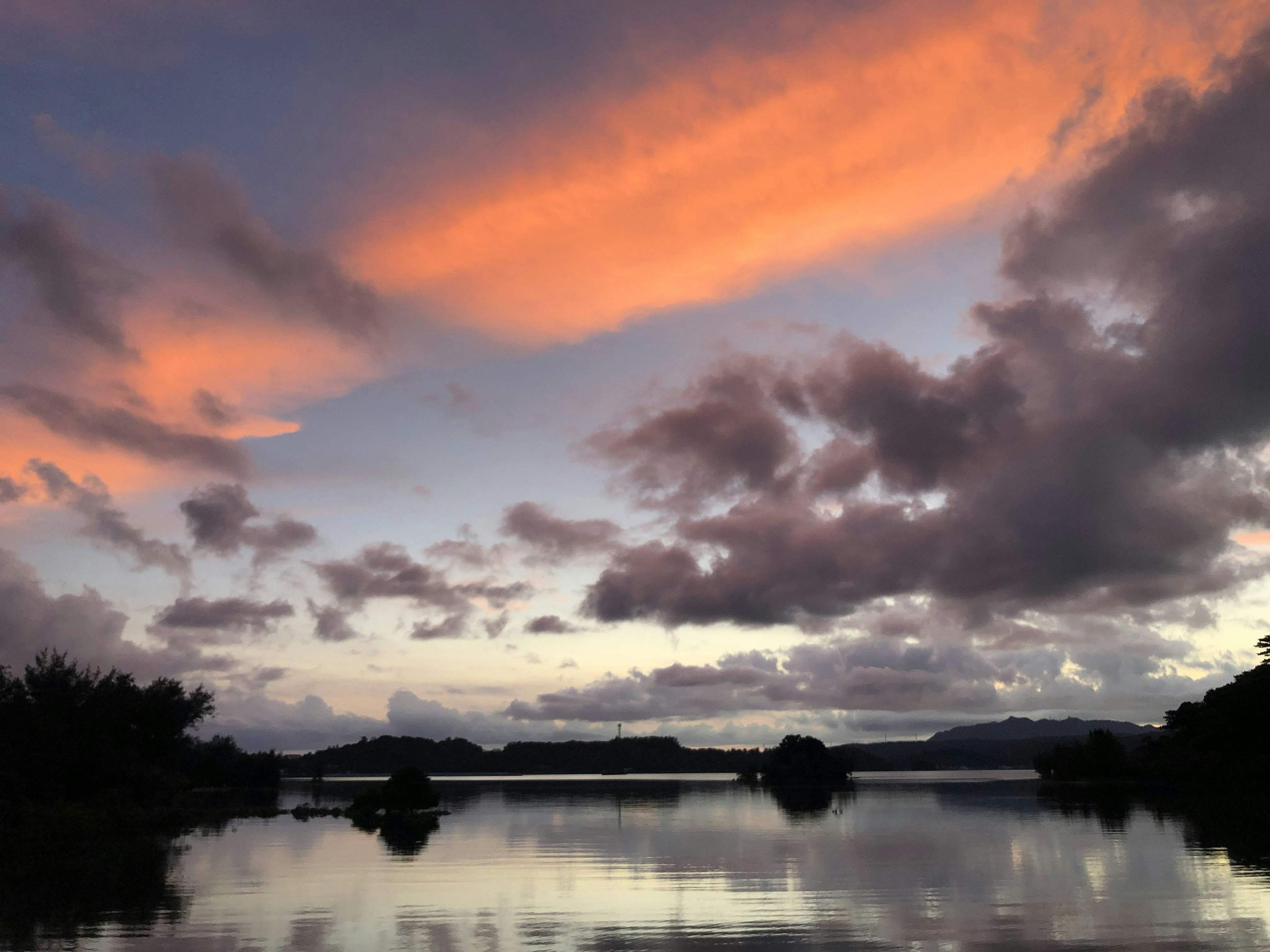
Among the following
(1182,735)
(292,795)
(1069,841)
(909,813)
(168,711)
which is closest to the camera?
(1069,841)

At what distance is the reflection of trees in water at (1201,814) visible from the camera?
61.0 meters

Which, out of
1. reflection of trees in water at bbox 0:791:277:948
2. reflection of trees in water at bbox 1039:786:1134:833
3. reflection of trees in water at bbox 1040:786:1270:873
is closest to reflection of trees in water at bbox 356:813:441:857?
reflection of trees in water at bbox 0:791:277:948

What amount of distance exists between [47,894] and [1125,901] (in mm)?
50331

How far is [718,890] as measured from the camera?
46.7 m

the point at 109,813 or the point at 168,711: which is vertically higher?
the point at 168,711

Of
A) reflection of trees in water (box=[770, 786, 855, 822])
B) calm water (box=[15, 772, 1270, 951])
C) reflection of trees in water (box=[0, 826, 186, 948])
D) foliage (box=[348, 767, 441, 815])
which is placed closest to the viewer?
calm water (box=[15, 772, 1270, 951])

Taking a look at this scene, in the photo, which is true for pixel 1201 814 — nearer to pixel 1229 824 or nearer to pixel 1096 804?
pixel 1229 824

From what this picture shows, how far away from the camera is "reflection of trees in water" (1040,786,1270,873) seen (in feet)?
200

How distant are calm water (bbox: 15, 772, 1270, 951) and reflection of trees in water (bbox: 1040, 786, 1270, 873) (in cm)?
92

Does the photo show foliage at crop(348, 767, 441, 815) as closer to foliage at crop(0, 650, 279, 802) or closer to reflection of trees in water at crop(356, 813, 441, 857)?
reflection of trees in water at crop(356, 813, 441, 857)

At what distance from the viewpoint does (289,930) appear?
36062 millimetres

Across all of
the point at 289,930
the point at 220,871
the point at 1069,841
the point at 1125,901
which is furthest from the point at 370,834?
the point at 1125,901

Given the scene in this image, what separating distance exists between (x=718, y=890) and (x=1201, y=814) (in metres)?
73.3

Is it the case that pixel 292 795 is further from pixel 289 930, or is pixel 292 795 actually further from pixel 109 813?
pixel 289 930
